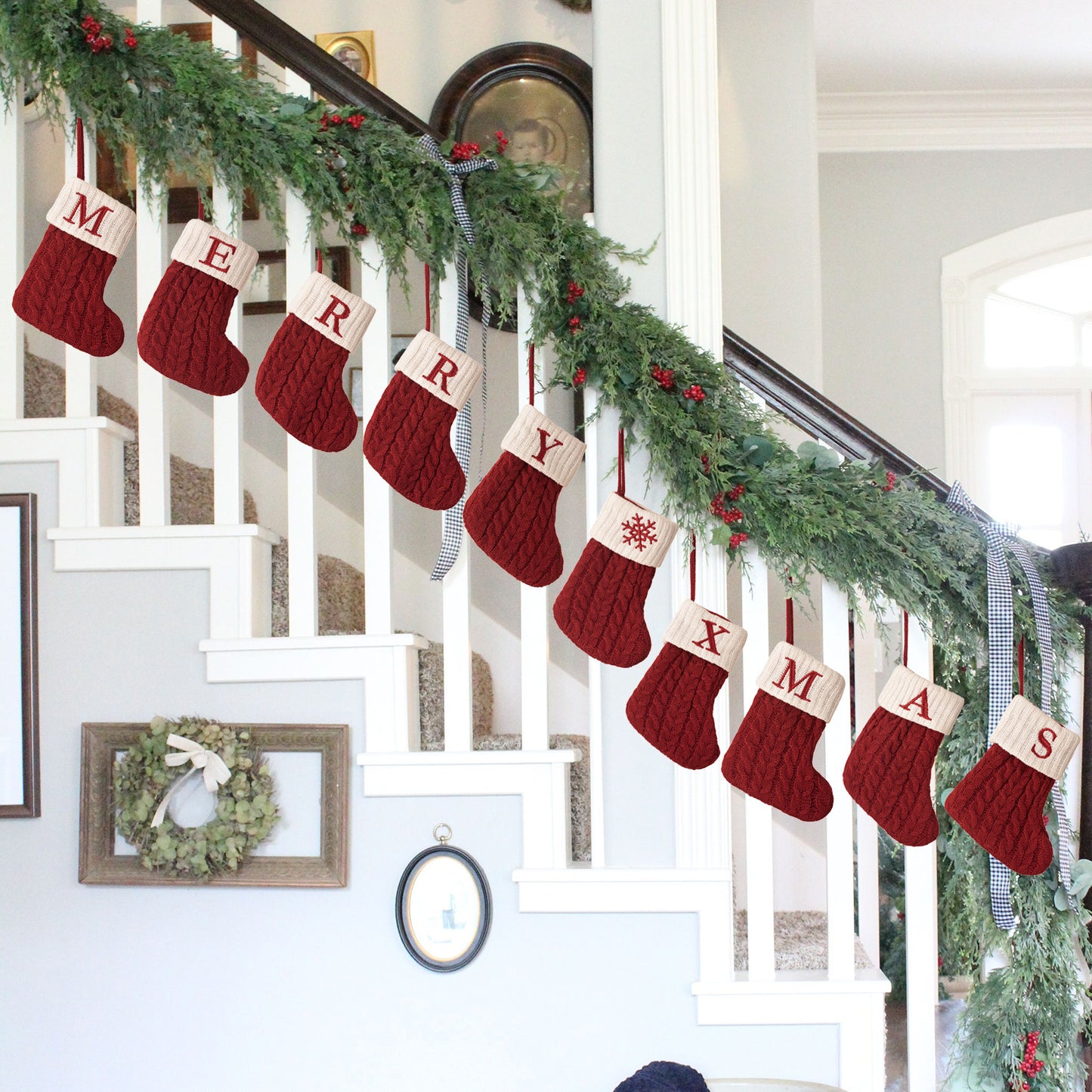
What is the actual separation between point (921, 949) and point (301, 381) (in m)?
1.33

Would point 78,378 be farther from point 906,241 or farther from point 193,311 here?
point 906,241

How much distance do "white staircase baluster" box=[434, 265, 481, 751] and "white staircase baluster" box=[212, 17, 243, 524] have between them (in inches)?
14.7

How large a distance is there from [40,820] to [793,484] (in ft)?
4.57

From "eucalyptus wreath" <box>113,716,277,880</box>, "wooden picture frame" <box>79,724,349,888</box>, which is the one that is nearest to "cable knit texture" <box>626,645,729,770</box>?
"wooden picture frame" <box>79,724,349,888</box>

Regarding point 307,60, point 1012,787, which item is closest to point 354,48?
point 307,60

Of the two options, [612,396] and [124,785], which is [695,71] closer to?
[612,396]

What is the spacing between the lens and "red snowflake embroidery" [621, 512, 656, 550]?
1.67m

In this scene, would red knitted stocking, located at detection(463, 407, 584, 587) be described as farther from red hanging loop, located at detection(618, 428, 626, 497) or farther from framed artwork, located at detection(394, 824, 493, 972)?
framed artwork, located at detection(394, 824, 493, 972)

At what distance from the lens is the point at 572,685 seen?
265cm

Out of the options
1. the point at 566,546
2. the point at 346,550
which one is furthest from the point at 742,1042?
the point at 346,550

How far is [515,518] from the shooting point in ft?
5.54

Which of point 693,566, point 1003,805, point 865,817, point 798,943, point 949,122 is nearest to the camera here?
point 1003,805

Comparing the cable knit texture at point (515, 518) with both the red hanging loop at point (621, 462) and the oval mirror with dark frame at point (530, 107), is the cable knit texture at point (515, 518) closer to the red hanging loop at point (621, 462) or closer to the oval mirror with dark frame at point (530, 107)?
the red hanging loop at point (621, 462)

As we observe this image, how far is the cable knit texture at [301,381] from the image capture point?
1653 millimetres
